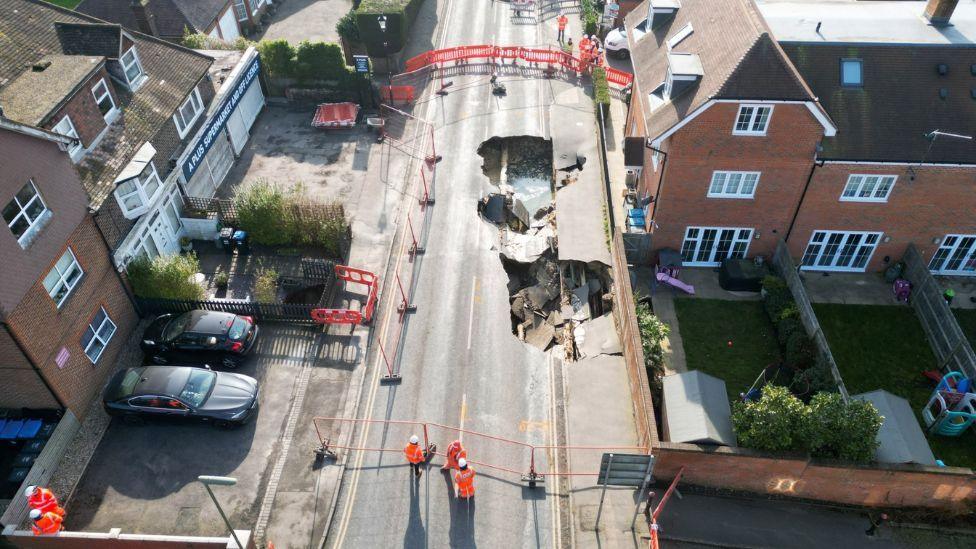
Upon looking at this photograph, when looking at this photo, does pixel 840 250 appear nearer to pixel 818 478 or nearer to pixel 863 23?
pixel 863 23

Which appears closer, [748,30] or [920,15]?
[748,30]

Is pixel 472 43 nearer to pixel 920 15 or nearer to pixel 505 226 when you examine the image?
pixel 505 226

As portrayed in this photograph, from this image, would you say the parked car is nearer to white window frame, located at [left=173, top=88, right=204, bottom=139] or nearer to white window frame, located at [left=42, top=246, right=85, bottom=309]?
white window frame, located at [left=173, top=88, right=204, bottom=139]

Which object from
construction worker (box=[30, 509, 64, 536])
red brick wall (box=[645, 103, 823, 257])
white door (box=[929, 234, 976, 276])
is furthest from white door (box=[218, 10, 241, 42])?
white door (box=[929, 234, 976, 276])

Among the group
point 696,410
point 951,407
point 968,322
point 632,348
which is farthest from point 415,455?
point 968,322

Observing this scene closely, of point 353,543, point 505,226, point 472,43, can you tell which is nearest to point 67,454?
point 353,543

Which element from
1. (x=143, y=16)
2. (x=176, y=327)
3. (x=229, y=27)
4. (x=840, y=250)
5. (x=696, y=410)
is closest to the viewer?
(x=696, y=410)
